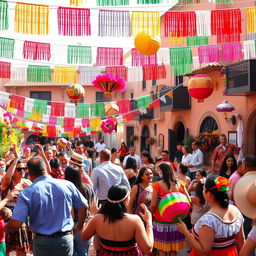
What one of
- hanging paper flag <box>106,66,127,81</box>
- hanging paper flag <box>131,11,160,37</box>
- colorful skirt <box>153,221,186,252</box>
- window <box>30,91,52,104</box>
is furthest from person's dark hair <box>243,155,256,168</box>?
window <box>30,91,52,104</box>

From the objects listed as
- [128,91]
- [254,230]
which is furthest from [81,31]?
[128,91]

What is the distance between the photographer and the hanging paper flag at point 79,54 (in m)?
10.5

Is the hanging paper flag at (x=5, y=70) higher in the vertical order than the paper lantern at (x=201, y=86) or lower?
higher

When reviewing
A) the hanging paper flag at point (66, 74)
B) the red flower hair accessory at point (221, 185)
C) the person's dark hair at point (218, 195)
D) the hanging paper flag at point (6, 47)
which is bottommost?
the person's dark hair at point (218, 195)

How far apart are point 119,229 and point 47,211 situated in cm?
93

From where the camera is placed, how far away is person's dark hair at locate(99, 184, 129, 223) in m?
3.42

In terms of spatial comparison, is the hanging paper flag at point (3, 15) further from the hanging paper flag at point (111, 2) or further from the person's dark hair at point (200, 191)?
the person's dark hair at point (200, 191)

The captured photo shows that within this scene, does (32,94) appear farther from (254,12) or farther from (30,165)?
(30,165)

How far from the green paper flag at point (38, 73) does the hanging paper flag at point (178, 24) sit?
4584 mm

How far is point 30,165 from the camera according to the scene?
13.4 ft

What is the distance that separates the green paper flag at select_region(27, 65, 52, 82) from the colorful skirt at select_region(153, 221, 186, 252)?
26.7 ft

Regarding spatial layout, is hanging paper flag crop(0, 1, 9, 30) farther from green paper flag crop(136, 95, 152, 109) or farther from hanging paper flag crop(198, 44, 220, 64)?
green paper flag crop(136, 95, 152, 109)

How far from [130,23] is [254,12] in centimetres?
295

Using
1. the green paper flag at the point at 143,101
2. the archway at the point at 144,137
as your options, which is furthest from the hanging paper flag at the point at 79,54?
the archway at the point at 144,137
